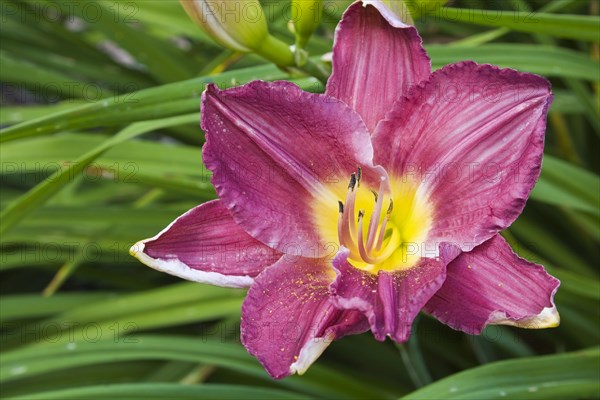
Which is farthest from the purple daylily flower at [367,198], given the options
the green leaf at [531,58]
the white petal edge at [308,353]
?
the green leaf at [531,58]

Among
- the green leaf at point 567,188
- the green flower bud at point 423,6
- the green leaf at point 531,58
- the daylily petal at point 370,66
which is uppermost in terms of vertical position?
the green flower bud at point 423,6

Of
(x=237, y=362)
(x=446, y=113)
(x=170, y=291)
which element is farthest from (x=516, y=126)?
(x=170, y=291)

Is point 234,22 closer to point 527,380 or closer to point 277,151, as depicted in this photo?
point 277,151

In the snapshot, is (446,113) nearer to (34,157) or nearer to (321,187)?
(321,187)

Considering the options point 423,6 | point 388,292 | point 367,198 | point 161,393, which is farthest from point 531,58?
point 161,393

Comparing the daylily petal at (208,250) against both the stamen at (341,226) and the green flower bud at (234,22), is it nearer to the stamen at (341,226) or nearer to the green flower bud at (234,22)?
the stamen at (341,226)

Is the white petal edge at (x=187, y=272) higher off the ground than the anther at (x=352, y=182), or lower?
lower

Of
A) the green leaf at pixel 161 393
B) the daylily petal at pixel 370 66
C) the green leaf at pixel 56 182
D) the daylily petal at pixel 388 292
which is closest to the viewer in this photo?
the daylily petal at pixel 388 292

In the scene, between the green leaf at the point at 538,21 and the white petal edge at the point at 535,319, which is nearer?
the white petal edge at the point at 535,319
